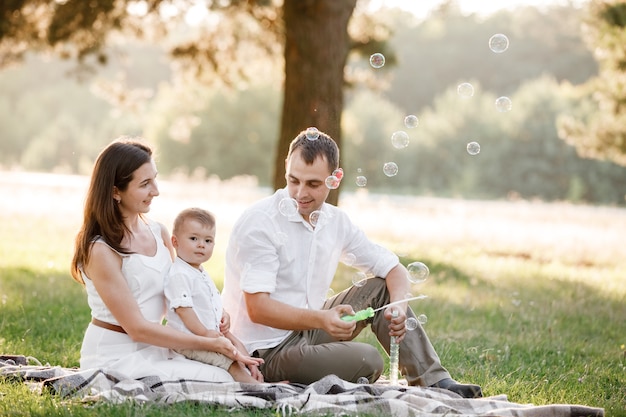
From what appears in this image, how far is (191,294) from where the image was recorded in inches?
157

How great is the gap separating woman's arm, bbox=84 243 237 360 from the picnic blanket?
180 millimetres

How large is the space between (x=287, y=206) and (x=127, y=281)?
2.77 ft

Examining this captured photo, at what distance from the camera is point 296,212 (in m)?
4.15

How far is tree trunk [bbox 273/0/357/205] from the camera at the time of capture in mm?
8844

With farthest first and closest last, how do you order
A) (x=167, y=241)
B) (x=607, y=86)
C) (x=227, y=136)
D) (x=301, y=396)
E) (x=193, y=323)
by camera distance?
(x=227, y=136) → (x=607, y=86) → (x=167, y=241) → (x=193, y=323) → (x=301, y=396)

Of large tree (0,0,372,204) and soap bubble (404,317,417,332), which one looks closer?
soap bubble (404,317,417,332)

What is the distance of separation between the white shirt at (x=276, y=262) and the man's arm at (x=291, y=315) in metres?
0.06

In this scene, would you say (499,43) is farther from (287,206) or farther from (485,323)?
(485,323)

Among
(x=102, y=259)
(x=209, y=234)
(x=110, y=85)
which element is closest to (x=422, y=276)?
(x=209, y=234)

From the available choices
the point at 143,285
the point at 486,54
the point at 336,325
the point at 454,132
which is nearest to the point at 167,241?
the point at 143,285

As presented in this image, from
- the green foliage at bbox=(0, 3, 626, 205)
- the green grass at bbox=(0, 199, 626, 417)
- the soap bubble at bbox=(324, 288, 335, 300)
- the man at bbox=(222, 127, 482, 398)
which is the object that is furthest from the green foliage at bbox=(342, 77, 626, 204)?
the man at bbox=(222, 127, 482, 398)

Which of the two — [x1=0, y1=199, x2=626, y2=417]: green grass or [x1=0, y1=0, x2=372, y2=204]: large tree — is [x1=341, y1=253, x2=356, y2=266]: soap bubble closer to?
[x1=0, y1=199, x2=626, y2=417]: green grass

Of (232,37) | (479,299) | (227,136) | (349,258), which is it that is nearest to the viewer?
(349,258)

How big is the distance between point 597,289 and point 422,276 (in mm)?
5071
